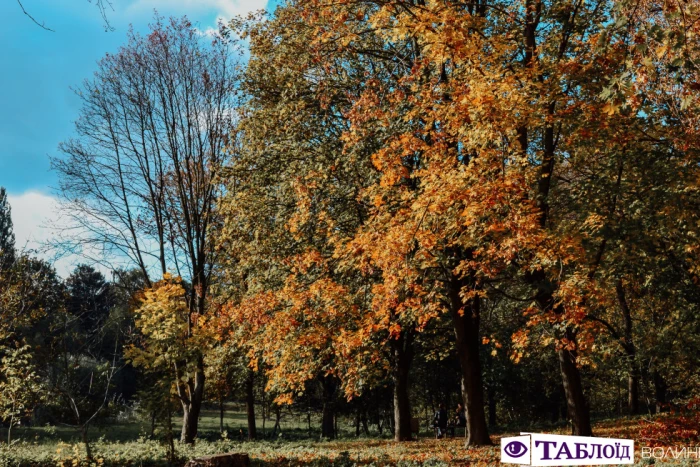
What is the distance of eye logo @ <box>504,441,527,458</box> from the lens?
8700 millimetres

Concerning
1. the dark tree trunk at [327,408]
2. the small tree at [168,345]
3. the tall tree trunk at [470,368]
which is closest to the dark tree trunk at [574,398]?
the tall tree trunk at [470,368]

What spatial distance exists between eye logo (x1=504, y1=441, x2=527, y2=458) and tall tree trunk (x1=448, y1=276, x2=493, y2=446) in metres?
4.95

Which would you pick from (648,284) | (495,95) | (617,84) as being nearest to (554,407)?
(648,284)

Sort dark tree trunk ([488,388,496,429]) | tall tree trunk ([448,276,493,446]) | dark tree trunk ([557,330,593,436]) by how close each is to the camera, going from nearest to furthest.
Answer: dark tree trunk ([557,330,593,436]) < tall tree trunk ([448,276,493,446]) < dark tree trunk ([488,388,496,429])

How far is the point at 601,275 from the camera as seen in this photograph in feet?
41.7

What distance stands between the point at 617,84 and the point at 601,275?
7.62m

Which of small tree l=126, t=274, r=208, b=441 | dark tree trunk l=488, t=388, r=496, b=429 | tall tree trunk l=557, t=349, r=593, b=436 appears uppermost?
small tree l=126, t=274, r=208, b=441

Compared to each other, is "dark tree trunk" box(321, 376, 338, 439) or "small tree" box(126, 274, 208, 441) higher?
"small tree" box(126, 274, 208, 441)

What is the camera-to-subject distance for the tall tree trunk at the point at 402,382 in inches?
718

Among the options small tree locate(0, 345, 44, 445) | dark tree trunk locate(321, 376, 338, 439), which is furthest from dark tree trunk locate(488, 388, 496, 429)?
small tree locate(0, 345, 44, 445)

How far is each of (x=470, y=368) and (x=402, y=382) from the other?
3.88 metres

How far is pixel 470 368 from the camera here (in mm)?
14859

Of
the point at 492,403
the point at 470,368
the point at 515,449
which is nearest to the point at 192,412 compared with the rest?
the point at 470,368

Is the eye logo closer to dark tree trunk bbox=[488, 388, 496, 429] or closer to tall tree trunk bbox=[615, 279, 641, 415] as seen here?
tall tree trunk bbox=[615, 279, 641, 415]
